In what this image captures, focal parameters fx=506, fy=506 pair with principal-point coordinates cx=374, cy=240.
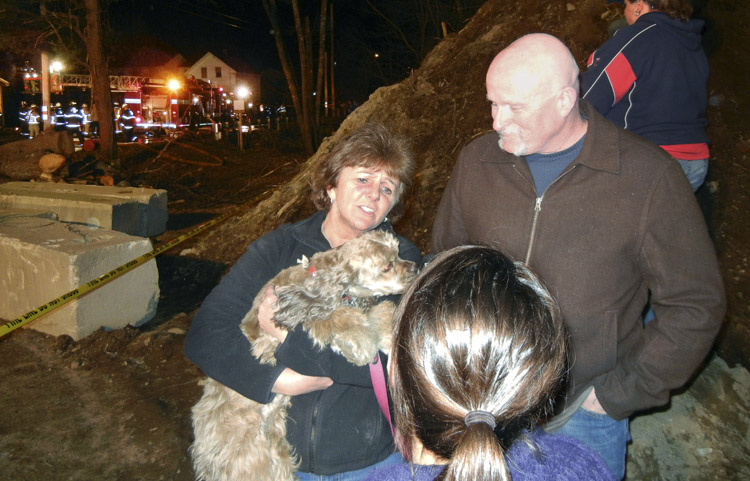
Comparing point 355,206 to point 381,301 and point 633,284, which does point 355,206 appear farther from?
point 633,284

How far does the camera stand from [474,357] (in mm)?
1290

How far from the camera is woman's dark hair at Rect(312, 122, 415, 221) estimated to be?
2783 mm

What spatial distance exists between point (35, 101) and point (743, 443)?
153 feet

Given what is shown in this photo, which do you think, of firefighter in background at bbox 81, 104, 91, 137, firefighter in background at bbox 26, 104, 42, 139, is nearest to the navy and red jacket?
firefighter in background at bbox 26, 104, 42, 139

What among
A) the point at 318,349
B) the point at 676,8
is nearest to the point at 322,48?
the point at 676,8

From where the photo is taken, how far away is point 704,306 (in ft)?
7.29

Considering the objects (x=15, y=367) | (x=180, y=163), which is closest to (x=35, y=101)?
(x=180, y=163)

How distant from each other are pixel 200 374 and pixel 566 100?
478cm

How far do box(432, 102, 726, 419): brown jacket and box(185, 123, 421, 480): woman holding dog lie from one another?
2.26 ft

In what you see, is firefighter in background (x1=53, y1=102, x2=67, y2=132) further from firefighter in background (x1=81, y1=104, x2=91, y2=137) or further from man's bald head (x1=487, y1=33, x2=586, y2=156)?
man's bald head (x1=487, y1=33, x2=586, y2=156)

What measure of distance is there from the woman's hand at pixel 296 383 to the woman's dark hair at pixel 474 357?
953 mm

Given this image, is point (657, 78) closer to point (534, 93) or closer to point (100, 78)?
point (534, 93)

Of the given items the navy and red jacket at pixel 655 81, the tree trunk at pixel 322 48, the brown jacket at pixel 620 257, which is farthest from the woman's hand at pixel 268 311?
the tree trunk at pixel 322 48

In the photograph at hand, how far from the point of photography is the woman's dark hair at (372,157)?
9.13 feet
